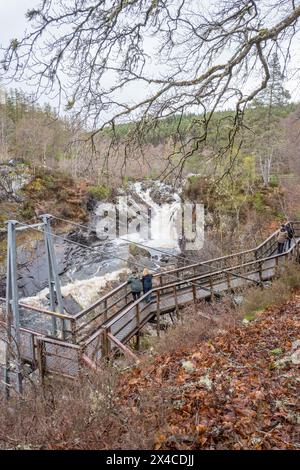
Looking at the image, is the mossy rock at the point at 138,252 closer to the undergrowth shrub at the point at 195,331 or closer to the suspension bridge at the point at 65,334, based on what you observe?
the suspension bridge at the point at 65,334

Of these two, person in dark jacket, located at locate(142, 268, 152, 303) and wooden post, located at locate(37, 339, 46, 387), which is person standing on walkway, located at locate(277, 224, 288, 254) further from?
wooden post, located at locate(37, 339, 46, 387)

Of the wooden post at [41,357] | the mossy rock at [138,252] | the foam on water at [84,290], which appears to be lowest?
the foam on water at [84,290]

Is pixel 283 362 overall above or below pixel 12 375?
above

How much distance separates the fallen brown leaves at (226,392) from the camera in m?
3.64

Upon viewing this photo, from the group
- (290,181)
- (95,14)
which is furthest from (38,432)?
(290,181)

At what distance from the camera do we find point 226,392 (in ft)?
14.8

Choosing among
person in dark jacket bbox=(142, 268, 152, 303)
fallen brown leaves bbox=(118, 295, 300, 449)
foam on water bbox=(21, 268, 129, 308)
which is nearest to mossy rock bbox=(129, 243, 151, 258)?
foam on water bbox=(21, 268, 129, 308)

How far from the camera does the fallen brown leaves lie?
3638 millimetres

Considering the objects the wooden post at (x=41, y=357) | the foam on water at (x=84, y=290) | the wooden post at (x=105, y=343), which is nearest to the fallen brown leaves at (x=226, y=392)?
the wooden post at (x=105, y=343)

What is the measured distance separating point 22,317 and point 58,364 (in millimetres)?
10857

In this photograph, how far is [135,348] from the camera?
10.8 m

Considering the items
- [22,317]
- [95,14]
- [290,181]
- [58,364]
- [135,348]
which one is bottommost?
[22,317]

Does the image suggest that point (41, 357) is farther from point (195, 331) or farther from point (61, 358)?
point (195, 331)
